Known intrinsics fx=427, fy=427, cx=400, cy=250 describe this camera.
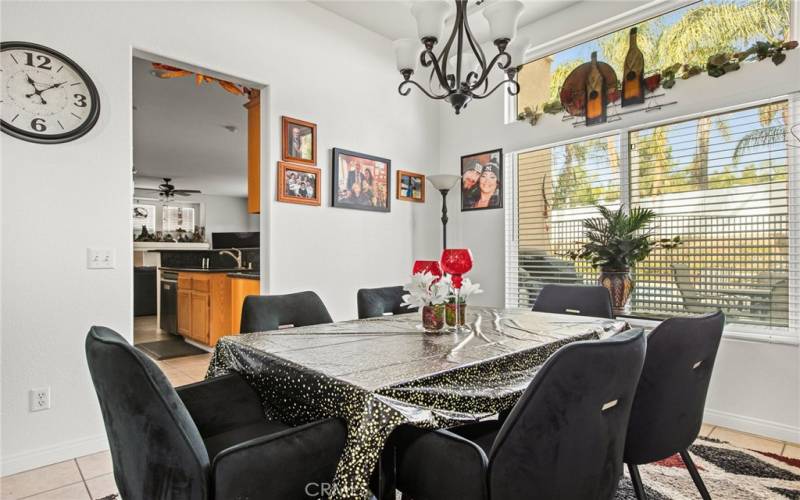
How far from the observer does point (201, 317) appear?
4.81m

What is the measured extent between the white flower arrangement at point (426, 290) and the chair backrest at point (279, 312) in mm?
678

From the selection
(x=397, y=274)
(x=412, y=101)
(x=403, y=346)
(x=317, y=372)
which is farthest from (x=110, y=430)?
(x=412, y=101)

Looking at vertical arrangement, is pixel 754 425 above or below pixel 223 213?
below

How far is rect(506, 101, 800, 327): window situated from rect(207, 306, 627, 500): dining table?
142cm

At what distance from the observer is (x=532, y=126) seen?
12.2ft

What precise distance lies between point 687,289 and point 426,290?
2190 millimetres

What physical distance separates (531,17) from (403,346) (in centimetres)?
334

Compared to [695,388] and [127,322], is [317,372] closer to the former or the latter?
[695,388]

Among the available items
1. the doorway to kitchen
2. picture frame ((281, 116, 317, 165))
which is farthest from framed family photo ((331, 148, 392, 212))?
the doorway to kitchen

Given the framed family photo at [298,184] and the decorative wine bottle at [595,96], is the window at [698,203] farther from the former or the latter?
the framed family photo at [298,184]

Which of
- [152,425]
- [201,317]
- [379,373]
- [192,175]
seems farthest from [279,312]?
[192,175]

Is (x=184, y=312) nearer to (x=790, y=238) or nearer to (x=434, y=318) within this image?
(x=434, y=318)

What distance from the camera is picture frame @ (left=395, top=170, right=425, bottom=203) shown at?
13.5 ft

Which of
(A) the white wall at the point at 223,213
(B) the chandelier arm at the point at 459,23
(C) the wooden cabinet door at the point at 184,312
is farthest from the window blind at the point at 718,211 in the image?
(A) the white wall at the point at 223,213
